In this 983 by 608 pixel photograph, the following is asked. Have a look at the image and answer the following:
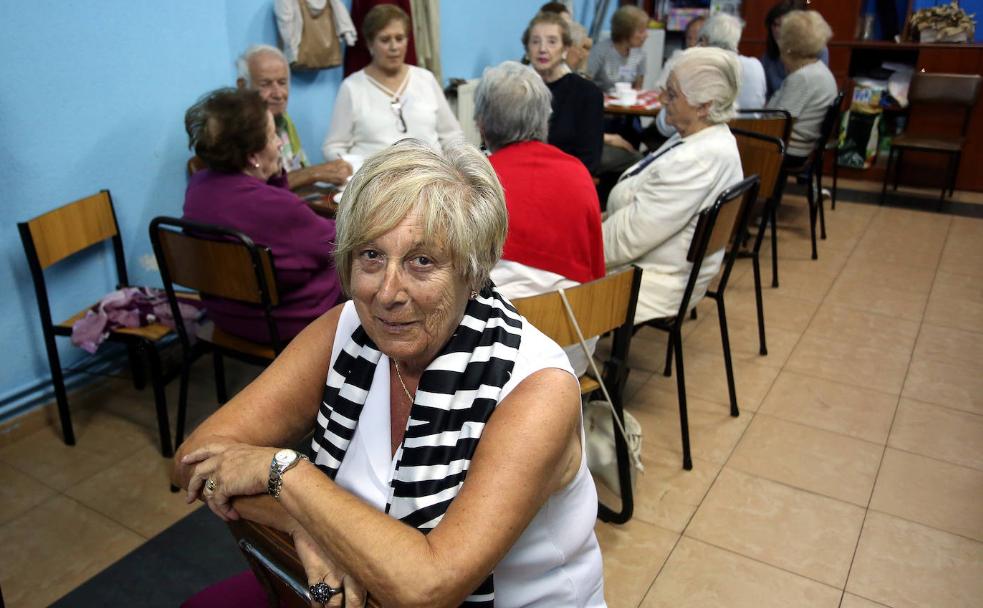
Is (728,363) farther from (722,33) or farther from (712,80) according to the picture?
(722,33)

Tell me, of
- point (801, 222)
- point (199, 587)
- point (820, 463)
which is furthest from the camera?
point (801, 222)

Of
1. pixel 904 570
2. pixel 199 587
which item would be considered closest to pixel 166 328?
pixel 199 587

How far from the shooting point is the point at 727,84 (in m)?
2.63

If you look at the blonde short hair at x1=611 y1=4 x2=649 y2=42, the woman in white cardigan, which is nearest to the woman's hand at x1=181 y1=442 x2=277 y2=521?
the woman in white cardigan

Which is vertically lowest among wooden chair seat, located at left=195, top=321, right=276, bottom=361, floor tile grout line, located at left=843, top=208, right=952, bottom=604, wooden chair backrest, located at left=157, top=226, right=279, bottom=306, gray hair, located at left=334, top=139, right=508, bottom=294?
floor tile grout line, located at left=843, top=208, right=952, bottom=604

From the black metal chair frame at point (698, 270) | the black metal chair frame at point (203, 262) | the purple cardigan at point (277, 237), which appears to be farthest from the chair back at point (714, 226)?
the black metal chair frame at point (203, 262)

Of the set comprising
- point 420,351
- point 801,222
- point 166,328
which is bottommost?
point 801,222

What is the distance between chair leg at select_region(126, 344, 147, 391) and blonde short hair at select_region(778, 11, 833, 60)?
A: 3.84 metres

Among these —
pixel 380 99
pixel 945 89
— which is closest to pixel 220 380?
pixel 380 99

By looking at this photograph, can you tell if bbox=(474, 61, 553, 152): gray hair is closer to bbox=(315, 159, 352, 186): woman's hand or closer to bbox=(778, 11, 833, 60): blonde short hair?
bbox=(315, 159, 352, 186): woman's hand

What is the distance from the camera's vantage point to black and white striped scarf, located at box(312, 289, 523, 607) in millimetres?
1057

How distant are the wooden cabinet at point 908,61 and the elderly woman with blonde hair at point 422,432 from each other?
526 centimetres

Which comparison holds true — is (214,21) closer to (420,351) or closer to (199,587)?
(199,587)

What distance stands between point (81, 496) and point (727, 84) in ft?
8.15
